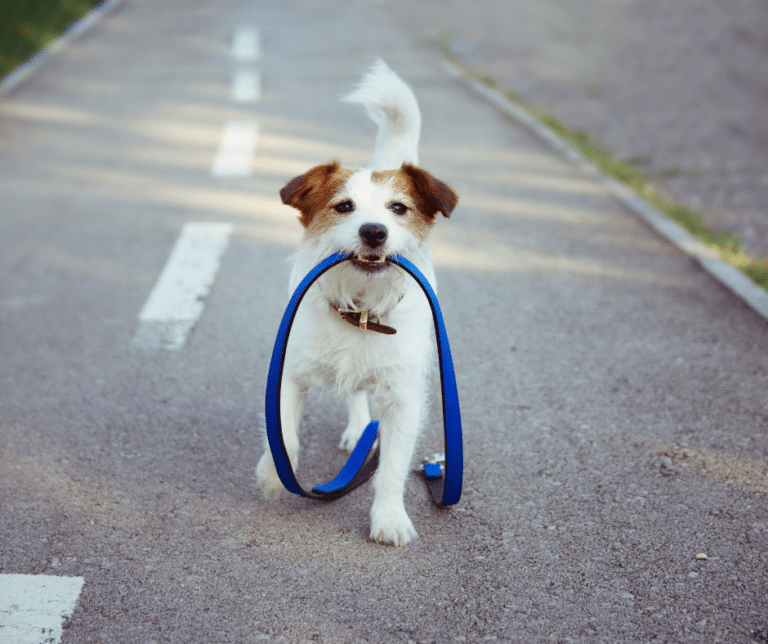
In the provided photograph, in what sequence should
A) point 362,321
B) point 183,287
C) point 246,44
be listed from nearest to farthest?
point 362,321
point 183,287
point 246,44

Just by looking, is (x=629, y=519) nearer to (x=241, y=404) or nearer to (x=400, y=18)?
(x=241, y=404)

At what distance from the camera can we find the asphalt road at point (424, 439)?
2652 mm

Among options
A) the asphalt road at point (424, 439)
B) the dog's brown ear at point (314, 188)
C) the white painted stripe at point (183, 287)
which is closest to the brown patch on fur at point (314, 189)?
the dog's brown ear at point (314, 188)

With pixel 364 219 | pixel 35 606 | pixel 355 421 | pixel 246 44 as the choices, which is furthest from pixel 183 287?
pixel 246 44

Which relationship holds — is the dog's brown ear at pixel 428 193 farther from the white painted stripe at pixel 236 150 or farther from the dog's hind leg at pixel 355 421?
the white painted stripe at pixel 236 150

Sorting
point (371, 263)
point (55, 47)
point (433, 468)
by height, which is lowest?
point (55, 47)

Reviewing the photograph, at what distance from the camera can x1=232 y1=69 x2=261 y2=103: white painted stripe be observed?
11.2 meters

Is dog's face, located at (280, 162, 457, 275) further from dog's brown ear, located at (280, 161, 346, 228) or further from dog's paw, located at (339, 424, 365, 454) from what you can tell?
dog's paw, located at (339, 424, 365, 454)

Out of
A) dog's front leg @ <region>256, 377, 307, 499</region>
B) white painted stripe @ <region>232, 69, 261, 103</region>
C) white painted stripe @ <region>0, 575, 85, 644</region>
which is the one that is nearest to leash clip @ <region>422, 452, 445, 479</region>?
dog's front leg @ <region>256, 377, 307, 499</region>

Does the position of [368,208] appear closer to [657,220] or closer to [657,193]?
[657,220]

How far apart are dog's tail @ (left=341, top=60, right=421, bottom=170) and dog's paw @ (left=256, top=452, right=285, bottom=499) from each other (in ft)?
4.80

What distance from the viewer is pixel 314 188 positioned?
3.06 m

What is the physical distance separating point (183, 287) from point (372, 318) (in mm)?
2811

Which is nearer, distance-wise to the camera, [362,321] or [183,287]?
[362,321]
